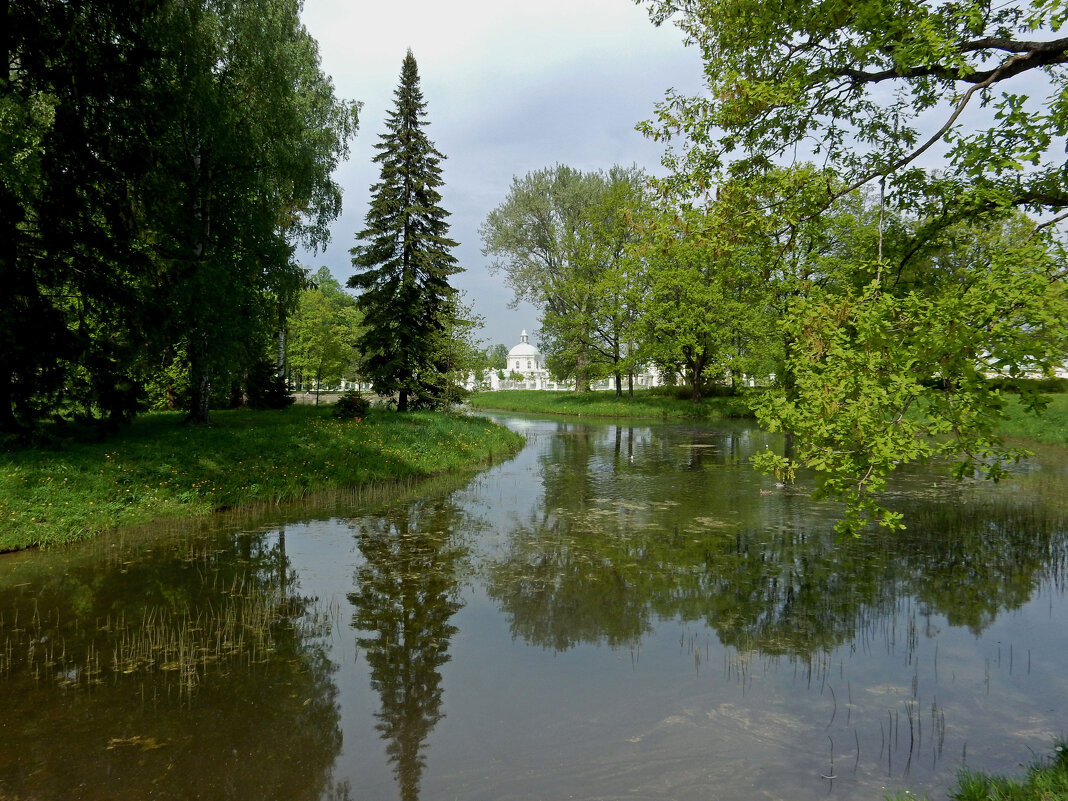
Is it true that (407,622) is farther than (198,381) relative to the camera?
No

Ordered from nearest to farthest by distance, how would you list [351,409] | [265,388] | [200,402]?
[200,402] → [351,409] → [265,388]

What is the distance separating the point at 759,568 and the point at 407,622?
595 cm

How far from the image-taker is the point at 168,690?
6379mm

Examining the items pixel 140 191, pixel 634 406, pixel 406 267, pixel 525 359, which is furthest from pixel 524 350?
pixel 140 191

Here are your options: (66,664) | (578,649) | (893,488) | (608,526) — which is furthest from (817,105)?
(893,488)

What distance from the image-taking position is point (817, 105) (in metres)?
8.30

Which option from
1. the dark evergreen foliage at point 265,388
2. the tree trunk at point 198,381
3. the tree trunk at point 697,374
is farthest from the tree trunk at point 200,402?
the tree trunk at point 697,374

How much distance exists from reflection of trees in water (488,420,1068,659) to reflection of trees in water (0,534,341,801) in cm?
296

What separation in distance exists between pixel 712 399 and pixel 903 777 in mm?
46708

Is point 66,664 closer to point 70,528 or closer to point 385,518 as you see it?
point 70,528

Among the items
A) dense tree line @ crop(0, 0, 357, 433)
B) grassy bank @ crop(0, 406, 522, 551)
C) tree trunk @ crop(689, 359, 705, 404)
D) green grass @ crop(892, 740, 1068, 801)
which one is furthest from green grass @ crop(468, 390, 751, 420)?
green grass @ crop(892, 740, 1068, 801)

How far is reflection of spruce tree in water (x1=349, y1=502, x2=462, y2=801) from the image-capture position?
19.1ft

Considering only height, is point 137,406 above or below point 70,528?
above

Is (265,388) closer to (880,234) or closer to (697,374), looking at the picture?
(880,234)
